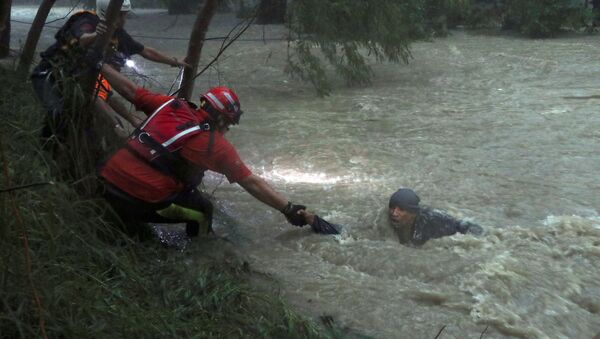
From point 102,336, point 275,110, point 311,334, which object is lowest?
A: point 275,110

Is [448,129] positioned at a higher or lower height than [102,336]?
lower

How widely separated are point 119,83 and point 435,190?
3.62 m

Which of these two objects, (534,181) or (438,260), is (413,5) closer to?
(534,181)

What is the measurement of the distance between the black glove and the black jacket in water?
1.01 m

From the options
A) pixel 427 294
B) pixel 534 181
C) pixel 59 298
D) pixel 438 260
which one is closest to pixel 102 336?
pixel 59 298

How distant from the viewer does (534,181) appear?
7.82 meters

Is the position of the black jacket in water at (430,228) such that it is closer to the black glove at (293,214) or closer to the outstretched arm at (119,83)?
the black glove at (293,214)

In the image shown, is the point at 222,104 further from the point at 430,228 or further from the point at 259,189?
the point at 430,228

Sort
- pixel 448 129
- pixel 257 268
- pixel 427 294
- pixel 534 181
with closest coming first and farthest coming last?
pixel 427 294
pixel 257 268
pixel 534 181
pixel 448 129

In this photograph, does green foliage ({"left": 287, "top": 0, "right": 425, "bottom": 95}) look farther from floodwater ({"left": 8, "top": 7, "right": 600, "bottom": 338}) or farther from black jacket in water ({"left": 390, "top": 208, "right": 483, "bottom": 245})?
black jacket in water ({"left": 390, "top": 208, "right": 483, "bottom": 245})

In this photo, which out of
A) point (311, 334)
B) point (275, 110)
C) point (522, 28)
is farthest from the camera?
point (522, 28)

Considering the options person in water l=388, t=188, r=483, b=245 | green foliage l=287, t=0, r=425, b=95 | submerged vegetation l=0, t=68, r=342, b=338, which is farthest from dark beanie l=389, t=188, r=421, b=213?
green foliage l=287, t=0, r=425, b=95

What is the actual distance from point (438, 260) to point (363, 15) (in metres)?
8.40

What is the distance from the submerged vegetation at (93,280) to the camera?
3.01 metres
